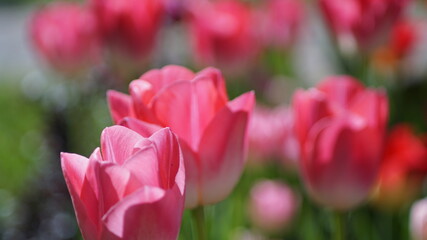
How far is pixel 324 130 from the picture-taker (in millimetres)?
797

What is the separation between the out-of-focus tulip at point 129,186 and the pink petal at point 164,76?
16 cm

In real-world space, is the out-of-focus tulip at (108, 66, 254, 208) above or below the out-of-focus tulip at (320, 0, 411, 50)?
above

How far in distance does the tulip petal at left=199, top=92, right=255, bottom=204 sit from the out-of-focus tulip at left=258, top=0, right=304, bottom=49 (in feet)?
4.71

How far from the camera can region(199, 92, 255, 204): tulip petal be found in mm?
688

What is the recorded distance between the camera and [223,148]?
0.71 m

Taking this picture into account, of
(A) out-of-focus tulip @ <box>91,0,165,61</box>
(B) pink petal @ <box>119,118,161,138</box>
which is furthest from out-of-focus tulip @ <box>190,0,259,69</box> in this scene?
(B) pink petal @ <box>119,118,161,138</box>

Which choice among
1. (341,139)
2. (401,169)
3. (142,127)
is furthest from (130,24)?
(142,127)

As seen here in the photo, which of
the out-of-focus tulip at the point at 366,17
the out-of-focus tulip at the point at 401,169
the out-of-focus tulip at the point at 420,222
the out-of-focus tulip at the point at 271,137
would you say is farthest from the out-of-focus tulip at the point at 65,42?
the out-of-focus tulip at the point at 420,222

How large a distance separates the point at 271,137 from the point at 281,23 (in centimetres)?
70

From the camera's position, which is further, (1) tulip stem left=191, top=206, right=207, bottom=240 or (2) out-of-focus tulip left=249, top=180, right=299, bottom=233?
(2) out-of-focus tulip left=249, top=180, right=299, bottom=233

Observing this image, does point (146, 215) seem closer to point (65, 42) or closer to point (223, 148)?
point (223, 148)

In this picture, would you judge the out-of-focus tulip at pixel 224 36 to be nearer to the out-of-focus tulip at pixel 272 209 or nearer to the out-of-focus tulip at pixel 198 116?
the out-of-focus tulip at pixel 272 209

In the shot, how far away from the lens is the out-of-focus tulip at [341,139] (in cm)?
80

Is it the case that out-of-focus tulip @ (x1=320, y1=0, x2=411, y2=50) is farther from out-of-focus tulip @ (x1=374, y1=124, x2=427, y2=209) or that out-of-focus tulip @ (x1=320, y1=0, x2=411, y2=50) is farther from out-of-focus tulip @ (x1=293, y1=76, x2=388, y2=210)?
out-of-focus tulip @ (x1=293, y1=76, x2=388, y2=210)
